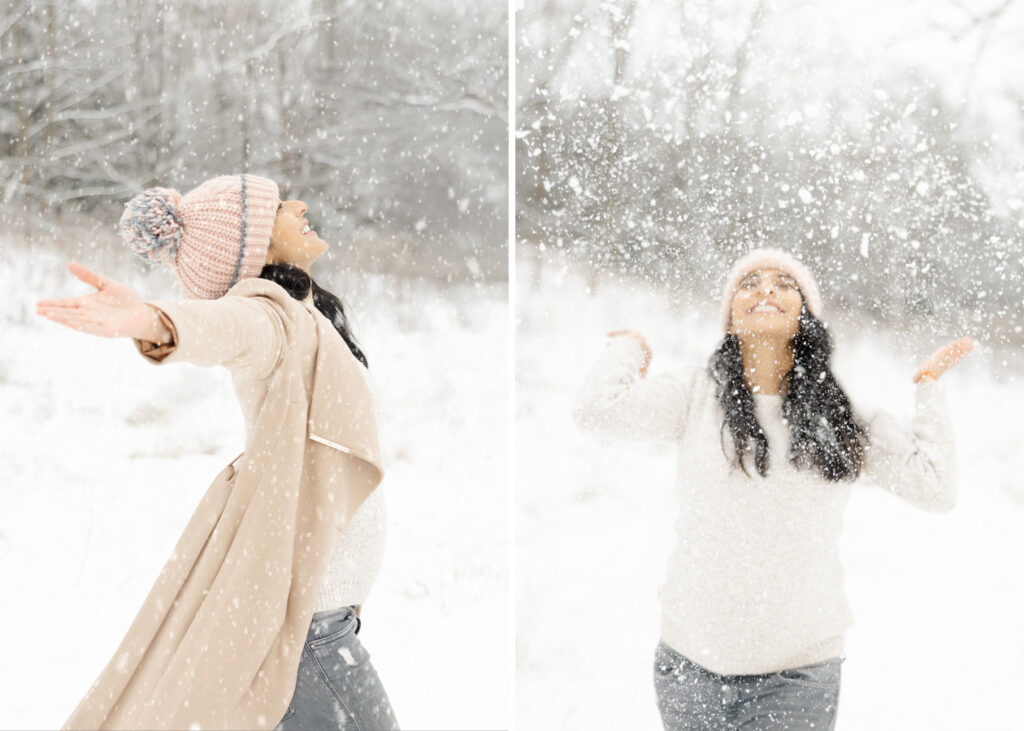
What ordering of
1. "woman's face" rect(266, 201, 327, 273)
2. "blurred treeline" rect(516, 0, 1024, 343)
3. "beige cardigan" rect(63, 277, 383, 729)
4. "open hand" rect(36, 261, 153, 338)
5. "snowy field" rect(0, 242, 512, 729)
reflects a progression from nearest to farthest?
"open hand" rect(36, 261, 153, 338)
"beige cardigan" rect(63, 277, 383, 729)
"woman's face" rect(266, 201, 327, 273)
"blurred treeline" rect(516, 0, 1024, 343)
"snowy field" rect(0, 242, 512, 729)

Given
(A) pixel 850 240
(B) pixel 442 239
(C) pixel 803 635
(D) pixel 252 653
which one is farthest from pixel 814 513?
(B) pixel 442 239

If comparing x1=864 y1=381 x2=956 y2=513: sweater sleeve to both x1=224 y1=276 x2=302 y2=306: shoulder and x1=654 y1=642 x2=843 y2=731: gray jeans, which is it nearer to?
x1=654 y1=642 x2=843 y2=731: gray jeans

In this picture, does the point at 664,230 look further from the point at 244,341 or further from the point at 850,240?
the point at 244,341

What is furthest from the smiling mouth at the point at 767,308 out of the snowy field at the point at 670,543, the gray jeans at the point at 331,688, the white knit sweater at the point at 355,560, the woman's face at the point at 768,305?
the gray jeans at the point at 331,688

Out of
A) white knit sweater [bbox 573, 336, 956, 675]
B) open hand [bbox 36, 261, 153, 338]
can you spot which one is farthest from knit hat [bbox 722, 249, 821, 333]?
open hand [bbox 36, 261, 153, 338]

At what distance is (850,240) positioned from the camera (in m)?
1.39

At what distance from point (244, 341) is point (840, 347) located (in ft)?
3.40

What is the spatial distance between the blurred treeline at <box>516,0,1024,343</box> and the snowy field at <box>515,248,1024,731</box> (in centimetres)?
7

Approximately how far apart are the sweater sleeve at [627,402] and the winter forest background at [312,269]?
0.59 m

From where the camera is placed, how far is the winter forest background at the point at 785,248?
1337 mm

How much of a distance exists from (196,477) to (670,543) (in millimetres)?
988

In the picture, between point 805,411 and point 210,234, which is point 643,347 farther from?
point 210,234

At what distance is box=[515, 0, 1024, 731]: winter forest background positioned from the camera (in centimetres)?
134

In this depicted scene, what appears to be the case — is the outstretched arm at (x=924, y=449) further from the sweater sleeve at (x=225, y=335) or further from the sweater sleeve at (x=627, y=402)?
the sweater sleeve at (x=225, y=335)
